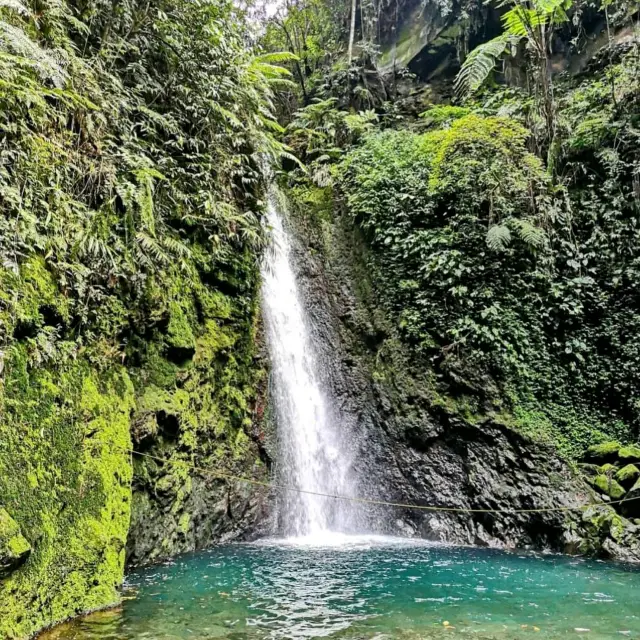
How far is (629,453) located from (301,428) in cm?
556

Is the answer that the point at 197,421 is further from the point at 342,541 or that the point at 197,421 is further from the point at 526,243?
the point at 526,243

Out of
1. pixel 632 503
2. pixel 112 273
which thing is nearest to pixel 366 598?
pixel 112 273

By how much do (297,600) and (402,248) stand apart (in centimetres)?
759

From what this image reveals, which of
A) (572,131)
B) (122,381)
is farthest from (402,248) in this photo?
(122,381)

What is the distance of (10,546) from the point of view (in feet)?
10.8

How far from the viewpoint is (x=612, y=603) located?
4969 mm

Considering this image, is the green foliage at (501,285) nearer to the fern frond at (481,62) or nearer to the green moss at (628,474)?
the green moss at (628,474)

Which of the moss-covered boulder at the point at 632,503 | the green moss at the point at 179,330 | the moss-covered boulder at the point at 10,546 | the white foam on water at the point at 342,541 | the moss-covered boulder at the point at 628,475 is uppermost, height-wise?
the green moss at the point at 179,330

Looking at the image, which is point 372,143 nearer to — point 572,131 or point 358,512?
point 572,131

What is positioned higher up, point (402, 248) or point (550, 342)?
point (402, 248)

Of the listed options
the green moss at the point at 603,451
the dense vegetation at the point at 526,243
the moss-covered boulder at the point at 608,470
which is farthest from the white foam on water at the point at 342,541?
the green moss at the point at 603,451

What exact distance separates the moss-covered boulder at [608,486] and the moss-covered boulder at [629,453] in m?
0.46

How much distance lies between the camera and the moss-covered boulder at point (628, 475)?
7668 millimetres

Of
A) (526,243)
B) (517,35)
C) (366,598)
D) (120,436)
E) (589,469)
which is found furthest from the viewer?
(517,35)
